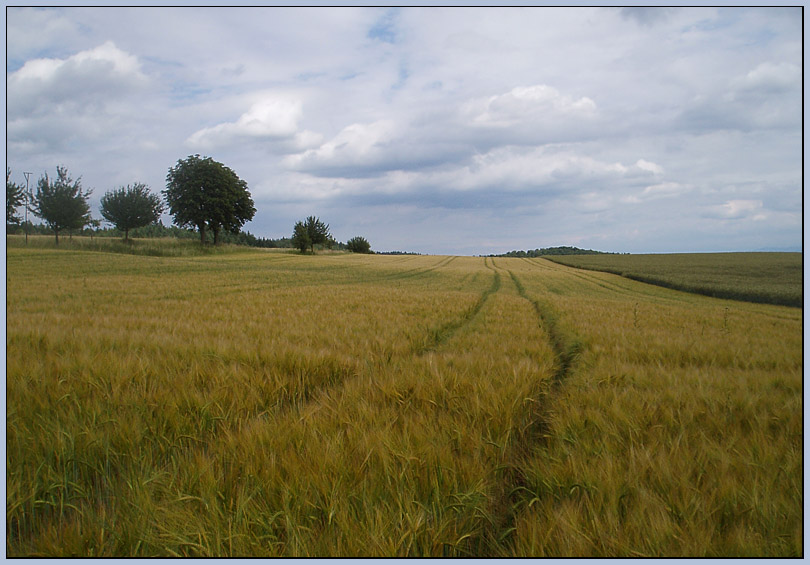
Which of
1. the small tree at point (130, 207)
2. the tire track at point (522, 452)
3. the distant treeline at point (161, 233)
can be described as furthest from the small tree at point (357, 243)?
the tire track at point (522, 452)

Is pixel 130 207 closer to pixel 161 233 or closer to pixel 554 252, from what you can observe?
pixel 161 233

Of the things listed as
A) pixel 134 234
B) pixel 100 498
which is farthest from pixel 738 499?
pixel 134 234

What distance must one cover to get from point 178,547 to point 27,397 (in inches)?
57.3

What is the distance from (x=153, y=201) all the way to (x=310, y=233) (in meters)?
1.53

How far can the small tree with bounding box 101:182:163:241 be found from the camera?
309cm

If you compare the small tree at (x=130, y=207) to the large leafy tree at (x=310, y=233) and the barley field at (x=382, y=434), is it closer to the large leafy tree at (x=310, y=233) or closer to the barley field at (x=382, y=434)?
the barley field at (x=382, y=434)

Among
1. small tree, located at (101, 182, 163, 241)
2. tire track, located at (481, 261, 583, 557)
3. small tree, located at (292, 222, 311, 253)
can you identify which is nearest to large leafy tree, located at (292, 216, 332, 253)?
small tree, located at (292, 222, 311, 253)

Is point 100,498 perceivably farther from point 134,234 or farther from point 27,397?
point 134,234

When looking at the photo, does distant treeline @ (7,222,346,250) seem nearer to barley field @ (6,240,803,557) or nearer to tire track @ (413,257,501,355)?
barley field @ (6,240,803,557)

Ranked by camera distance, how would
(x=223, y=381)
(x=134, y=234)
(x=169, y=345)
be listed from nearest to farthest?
(x=223, y=381) < (x=169, y=345) < (x=134, y=234)

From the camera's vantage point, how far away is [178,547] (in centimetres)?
135

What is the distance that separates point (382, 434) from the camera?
189 cm

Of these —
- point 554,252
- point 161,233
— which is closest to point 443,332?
point 554,252

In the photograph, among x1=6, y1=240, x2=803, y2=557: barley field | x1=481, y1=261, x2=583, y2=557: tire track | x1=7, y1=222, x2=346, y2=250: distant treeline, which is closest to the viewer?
x1=6, y1=240, x2=803, y2=557: barley field
